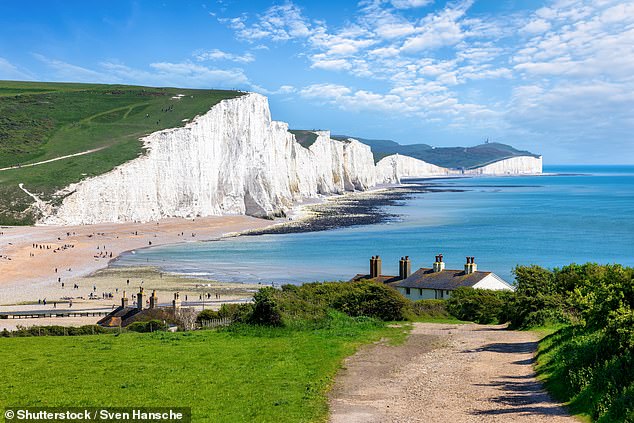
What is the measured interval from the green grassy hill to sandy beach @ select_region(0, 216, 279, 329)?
483 inches

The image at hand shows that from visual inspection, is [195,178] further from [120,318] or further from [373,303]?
[373,303]

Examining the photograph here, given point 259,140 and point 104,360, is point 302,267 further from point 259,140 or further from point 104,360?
point 259,140

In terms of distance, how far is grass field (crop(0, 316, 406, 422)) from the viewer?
13.4m

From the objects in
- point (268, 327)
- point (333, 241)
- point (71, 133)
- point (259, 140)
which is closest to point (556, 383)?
point (268, 327)

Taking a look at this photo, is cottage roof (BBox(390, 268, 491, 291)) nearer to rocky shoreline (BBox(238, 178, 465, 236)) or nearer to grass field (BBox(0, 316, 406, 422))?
grass field (BBox(0, 316, 406, 422))

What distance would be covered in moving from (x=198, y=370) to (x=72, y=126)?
133548mm

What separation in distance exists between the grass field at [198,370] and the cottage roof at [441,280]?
1168 cm

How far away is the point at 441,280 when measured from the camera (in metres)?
36.6

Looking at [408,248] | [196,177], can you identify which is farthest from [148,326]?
[196,177]

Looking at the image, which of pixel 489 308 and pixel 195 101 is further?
pixel 195 101

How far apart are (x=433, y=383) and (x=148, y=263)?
58637 mm

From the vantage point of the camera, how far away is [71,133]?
132m

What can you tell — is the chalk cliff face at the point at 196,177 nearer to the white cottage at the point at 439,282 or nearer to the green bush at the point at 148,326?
the green bush at the point at 148,326

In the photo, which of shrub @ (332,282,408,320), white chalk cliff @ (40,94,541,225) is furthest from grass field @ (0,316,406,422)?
white chalk cliff @ (40,94,541,225)
